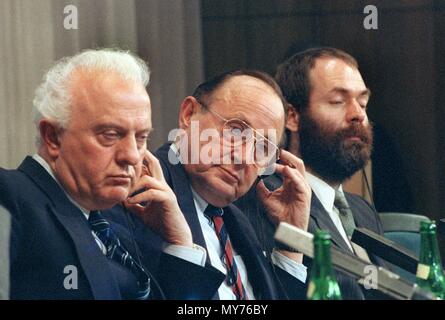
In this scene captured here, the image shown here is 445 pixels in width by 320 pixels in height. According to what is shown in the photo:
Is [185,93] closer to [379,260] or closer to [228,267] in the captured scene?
[228,267]

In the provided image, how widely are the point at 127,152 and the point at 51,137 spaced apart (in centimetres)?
17

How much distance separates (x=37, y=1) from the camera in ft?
7.53

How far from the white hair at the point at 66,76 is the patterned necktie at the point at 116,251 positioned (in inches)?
8.7

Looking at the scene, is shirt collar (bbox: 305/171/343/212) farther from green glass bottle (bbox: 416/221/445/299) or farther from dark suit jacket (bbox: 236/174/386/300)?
green glass bottle (bbox: 416/221/445/299)

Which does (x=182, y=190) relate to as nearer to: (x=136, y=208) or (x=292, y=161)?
(x=136, y=208)

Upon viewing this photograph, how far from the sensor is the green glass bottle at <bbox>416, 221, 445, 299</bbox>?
2248mm

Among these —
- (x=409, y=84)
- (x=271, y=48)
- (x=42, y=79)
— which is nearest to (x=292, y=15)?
(x=271, y=48)

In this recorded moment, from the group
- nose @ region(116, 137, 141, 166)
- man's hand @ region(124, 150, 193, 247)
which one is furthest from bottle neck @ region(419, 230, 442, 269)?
nose @ region(116, 137, 141, 166)

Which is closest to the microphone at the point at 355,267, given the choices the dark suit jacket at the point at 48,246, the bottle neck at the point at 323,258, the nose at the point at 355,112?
the bottle neck at the point at 323,258

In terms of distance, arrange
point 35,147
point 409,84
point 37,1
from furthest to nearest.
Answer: point 409,84 < point 37,1 < point 35,147

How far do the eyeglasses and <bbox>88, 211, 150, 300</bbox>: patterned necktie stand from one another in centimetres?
39

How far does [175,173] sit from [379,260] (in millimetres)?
593

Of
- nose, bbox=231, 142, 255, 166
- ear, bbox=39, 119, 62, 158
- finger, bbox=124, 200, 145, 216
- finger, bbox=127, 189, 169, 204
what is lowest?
finger, bbox=124, 200, 145, 216

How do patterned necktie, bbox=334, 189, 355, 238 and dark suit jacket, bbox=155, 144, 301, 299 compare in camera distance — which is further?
patterned necktie, bbox=334, 189, 355, 238
